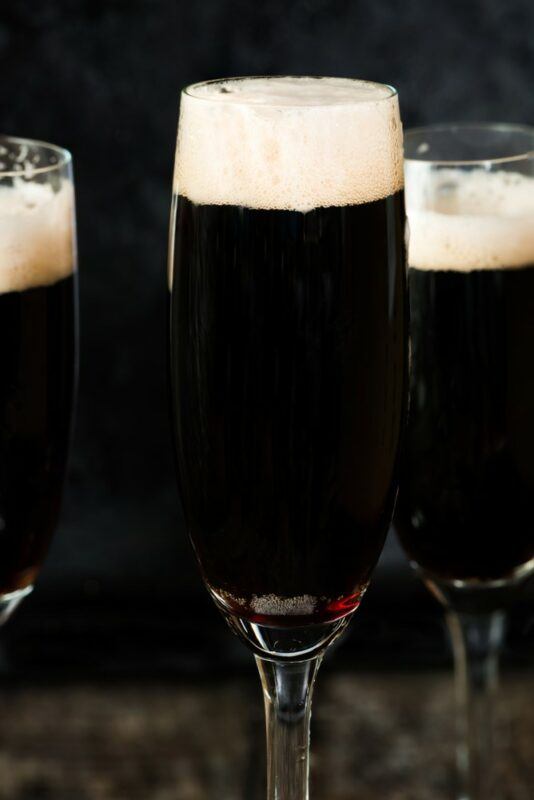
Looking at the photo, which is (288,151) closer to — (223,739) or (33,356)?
(33,356)

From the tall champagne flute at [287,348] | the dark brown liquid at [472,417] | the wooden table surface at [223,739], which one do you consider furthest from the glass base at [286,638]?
the wooden table surface at [223,739]

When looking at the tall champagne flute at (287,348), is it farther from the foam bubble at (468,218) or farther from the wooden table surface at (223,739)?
the wooden table surface at (223,739)

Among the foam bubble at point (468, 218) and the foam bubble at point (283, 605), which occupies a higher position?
the foam bubble at point (468, 218)

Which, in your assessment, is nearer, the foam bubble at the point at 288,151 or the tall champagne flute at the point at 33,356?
the foam bubble at the point at 288,151

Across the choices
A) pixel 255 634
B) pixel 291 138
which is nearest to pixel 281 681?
pixel 255 634

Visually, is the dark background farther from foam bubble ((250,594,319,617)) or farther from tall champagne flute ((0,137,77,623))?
foam bubble ((250,594,319,617))

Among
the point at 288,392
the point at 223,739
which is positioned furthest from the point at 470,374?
the point at 223,739

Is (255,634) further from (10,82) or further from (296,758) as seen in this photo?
(10,82)

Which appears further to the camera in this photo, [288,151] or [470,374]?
[470,374]
